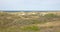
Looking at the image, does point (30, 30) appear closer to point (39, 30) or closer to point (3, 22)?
point (39, 30)

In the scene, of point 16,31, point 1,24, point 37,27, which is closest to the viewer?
point 16,31

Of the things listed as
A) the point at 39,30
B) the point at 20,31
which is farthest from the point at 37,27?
the point at 20,31

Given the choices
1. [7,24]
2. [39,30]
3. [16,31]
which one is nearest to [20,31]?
[16,31]

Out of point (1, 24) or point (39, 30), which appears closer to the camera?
point (39, 30)

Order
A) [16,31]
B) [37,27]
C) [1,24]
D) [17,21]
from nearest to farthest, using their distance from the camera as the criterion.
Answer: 1. [16,31]
2. [37,27]
3. [1,24]
4. [17,21]

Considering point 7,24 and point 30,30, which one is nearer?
point 30,30

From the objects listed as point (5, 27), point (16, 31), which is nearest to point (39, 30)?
point (16, 31)

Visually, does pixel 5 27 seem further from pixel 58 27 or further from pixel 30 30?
pixel 58 27

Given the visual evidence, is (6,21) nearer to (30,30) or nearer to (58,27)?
(30,30)

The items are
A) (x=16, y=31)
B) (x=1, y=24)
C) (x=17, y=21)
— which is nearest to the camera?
(x=16, y=31)
